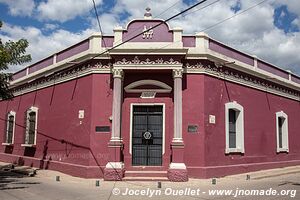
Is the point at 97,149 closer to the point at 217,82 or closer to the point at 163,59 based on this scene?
the point at 163,59

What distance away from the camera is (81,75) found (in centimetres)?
1622

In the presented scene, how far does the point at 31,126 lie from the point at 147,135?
26.6 feet

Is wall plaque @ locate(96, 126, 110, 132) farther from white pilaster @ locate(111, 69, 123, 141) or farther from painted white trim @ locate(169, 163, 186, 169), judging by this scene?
painted white trim @ locate(169, 163, 186, 169)

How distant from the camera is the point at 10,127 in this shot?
23.1m

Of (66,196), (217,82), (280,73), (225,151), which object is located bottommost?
(66,196)

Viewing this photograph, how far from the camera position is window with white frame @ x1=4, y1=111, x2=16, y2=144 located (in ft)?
74.1

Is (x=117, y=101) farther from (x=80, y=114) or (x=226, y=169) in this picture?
(x=226, y=169)

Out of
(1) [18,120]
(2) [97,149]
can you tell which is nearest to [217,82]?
(2) [97,149]

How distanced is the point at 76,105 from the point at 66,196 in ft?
Result: 20.6

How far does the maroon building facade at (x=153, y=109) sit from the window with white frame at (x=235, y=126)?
0.04 metres

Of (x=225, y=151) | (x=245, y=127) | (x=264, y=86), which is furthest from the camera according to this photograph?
(x=264, y=86)

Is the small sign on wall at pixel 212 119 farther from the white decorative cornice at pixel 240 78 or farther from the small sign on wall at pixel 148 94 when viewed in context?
the small sign on wall at pixel 148 94

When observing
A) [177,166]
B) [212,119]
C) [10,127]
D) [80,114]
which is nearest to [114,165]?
[177,166]

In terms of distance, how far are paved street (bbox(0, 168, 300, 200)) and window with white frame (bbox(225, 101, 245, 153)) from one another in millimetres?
1757
